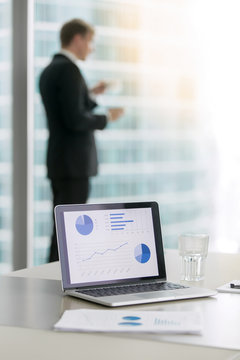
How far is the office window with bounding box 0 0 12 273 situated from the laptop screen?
268cm

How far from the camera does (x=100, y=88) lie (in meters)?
4.02

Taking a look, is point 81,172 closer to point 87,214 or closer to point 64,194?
point 64,194

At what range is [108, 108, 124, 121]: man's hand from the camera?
4.00 m

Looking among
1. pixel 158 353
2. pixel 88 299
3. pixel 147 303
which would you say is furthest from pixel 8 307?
pixel 158 353

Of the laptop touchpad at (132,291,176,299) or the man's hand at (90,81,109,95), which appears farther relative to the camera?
the man's hand at (90,81,109,95)

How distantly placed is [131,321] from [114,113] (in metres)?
2.89

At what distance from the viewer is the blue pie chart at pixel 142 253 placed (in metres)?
1.54

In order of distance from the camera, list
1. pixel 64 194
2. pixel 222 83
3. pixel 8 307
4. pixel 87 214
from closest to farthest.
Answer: pixel 8 307 → pixel 87 214 → pixel 222 83 → pixel 64 194

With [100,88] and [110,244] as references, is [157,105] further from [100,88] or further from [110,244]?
[110,244]

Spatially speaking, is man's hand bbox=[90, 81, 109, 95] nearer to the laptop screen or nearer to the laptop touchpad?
the laptop screen

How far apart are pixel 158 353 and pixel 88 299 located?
0.37 metres

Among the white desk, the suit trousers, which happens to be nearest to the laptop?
the white desk

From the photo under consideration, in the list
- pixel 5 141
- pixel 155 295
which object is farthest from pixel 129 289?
pixel 5 141

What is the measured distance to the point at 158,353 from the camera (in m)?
1.02
